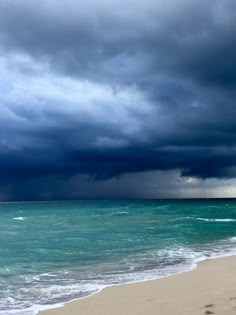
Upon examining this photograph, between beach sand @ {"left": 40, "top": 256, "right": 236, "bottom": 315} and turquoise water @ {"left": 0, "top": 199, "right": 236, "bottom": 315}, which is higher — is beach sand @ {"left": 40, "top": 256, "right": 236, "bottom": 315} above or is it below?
above

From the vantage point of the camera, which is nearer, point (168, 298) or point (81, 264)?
point (168, 298)

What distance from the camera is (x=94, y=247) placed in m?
24.0

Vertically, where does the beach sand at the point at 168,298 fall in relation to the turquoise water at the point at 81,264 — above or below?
above

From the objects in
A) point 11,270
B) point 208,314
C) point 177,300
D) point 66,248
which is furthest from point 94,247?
point 208,314

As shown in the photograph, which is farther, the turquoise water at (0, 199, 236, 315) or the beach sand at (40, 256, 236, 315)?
the turquoise water at (0, 199, 236, 315)

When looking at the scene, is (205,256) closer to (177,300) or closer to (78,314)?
(177,300)

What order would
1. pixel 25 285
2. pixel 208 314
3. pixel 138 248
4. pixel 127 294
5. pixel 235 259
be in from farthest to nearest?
1. pixel 138 248
2. pixel 235 259
3. pixel 25 285
4. pixel 127 294
5. pixel 208 314

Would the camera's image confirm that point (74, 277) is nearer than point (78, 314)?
No

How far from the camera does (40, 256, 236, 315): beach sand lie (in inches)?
372

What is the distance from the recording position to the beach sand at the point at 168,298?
31.0 feet

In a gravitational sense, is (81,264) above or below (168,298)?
below

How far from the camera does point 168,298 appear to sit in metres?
10.9

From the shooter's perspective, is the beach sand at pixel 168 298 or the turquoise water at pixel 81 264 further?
the turquoise water at pixel 81 264

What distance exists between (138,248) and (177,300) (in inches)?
495
